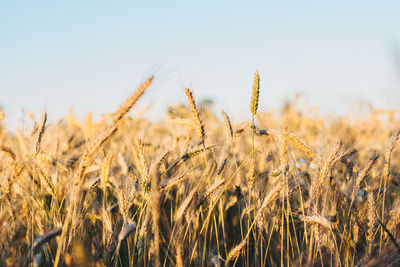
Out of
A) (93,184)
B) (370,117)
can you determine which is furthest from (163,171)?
(370,117)

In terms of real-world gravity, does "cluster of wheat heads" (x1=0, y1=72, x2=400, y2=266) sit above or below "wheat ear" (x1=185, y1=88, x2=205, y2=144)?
below

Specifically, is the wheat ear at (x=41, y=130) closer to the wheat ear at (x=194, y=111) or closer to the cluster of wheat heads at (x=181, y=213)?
the cluster of wheat heads at (x=181, y=213)

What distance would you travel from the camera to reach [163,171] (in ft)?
5.85

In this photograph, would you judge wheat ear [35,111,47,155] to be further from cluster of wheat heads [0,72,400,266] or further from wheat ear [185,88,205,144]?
wheat ear [185,88,205,144]

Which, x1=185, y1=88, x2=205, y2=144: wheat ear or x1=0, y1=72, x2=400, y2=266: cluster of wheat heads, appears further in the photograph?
x1=185, y1=88, x2=205, y2=144: wheat ear

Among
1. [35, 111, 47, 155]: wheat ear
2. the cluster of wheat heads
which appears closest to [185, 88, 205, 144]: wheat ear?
the cluster of wheat heads

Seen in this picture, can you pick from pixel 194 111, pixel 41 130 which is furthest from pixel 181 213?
pixel 41 130

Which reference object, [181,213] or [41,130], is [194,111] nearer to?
[181,213]

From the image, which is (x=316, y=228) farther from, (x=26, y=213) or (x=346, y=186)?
(x=26, y=213)

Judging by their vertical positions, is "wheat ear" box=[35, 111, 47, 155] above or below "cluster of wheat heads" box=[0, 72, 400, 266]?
above

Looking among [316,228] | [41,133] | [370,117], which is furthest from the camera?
[370,117]

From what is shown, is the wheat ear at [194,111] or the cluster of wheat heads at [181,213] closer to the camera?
the cluster of wheat heads at [181,213]

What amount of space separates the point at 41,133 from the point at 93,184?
0.45 m

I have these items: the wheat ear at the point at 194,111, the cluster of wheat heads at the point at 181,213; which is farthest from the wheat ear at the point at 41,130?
the wheat ear at the point at 194,111
